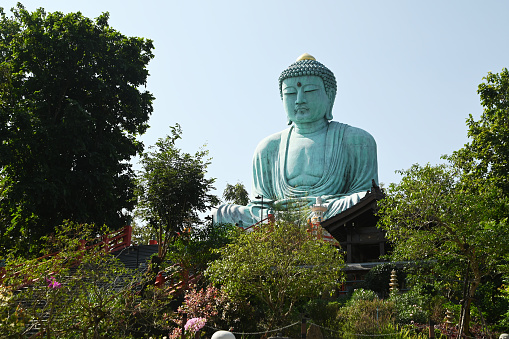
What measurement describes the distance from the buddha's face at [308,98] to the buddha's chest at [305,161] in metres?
0.96

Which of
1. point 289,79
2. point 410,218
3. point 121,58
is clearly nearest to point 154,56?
point 121,58

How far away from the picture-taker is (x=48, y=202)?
48.5 ft

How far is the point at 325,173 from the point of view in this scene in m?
22.5

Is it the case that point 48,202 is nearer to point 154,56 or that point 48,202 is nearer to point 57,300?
point 154,56

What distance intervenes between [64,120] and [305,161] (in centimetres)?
1095

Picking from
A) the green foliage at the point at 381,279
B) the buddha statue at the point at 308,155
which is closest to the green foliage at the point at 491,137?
the green foliage at the point at 381,279

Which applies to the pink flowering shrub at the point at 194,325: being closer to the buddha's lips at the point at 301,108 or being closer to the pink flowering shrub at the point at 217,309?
the pink flowering shrub at the point at 217,309

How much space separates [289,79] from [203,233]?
431 inches

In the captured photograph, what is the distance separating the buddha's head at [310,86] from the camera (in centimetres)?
2381

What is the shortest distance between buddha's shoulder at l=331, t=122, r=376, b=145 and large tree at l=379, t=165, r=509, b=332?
1264cm

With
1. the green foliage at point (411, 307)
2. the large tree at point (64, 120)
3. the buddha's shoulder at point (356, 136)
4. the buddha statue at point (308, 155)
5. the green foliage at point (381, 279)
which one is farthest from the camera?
the buddha's shoulder at point (356, 136)

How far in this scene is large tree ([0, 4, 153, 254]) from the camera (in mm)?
14383

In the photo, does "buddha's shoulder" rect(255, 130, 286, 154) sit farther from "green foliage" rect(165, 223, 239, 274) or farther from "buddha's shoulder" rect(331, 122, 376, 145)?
"green foliage" rect(165, 223, 239, 274)

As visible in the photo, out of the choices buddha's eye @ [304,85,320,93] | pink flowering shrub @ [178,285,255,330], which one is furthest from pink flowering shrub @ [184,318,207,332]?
buddha's eye @ [304,85,320,93]
